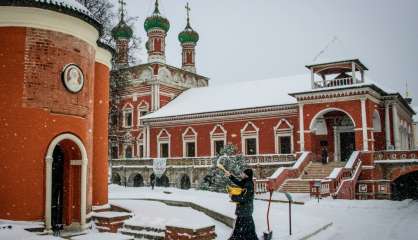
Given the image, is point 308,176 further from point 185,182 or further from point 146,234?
point 146,234

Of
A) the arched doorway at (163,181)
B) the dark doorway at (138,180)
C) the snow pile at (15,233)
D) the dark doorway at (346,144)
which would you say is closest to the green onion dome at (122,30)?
the arched doorway at (163,181)

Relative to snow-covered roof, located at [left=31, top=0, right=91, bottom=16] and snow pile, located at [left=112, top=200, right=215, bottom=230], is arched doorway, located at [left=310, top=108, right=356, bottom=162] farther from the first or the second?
snow-covered roof, located at [left=31, top=0, right=91, bottom=16]

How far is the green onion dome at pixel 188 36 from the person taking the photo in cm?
4858

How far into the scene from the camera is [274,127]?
32.7 metres

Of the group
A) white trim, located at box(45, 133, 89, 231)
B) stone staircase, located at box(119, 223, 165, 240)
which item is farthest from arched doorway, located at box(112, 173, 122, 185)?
stone staircase, located at box(119, 223, 165, 240)

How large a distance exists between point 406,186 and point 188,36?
28179 mm

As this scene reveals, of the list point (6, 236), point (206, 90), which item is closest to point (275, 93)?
point (206, 90)

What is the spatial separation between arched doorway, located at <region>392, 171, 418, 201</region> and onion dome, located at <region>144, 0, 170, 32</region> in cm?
2714

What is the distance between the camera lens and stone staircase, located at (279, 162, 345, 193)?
80.3 feet

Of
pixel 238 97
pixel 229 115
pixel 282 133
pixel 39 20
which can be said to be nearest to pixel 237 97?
pixel 238 97

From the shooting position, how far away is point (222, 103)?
3653 centimetres

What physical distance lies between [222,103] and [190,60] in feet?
A: 44.6

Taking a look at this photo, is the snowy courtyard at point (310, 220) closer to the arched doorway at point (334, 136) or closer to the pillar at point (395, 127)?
the arched doorway at point (334, 136)

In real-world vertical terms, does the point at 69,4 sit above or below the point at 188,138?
above
